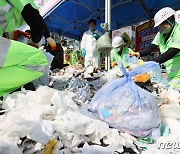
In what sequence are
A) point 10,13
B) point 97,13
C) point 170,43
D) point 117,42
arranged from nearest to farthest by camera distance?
point 10,13
point 170,43
point 117,42
point 97,13

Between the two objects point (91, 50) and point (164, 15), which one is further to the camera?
point (91, 50)

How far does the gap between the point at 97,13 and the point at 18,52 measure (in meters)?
5.43

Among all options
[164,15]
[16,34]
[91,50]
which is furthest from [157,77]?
[91,50]

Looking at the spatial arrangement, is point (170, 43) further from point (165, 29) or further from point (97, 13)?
point (97, 13)

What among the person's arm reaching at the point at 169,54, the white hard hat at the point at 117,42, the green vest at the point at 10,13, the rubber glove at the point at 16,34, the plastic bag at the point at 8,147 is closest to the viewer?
the plastic bag at the point at 8,147

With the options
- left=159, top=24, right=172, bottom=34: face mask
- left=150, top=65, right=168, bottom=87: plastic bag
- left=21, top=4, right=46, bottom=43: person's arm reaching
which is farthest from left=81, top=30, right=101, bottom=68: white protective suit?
left=21, top=4, right=46, bottom=43: person's arm reaching

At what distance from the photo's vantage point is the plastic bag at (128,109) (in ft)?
4.35

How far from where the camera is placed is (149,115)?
1.34m

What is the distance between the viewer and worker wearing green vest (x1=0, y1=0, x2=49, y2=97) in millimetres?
1249

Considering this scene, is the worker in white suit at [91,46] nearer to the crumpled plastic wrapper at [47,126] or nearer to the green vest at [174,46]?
the green vest at [174,46]

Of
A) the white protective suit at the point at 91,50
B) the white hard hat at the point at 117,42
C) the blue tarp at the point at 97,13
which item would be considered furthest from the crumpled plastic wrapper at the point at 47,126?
the blue tarp at the point at 97,13

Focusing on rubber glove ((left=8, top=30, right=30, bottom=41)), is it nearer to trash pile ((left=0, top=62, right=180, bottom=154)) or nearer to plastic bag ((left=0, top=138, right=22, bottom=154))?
trash pile ((left=0, top=62, right=180, bottom=154))

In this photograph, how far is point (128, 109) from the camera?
4.45ft

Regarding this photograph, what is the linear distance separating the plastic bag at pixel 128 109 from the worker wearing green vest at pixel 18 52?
0.37 m
